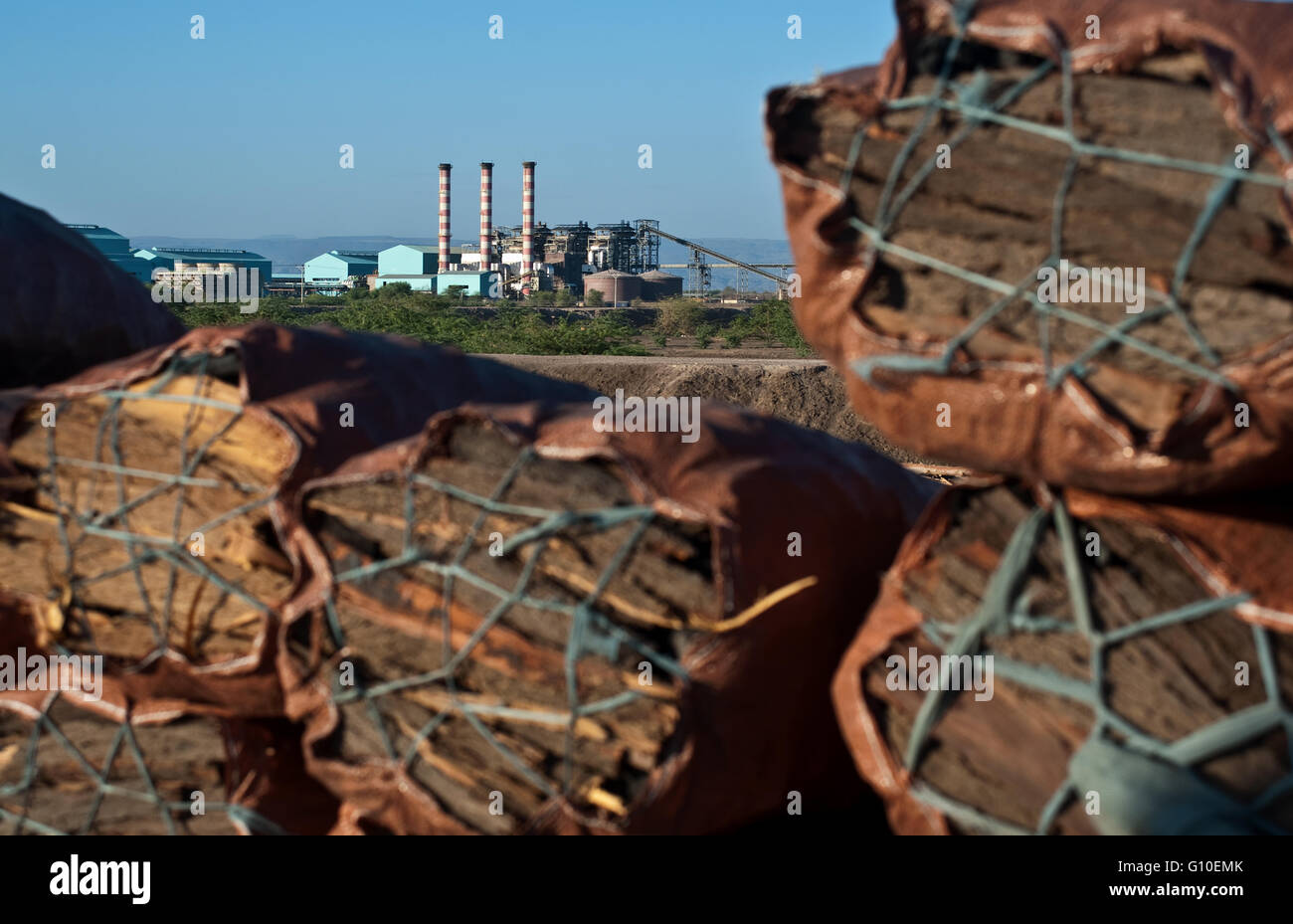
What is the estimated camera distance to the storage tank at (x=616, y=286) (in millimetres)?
49312

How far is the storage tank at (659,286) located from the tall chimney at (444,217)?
33.3 feet

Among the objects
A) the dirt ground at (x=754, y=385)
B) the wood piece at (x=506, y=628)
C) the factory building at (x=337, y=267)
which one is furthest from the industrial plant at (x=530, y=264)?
the wood piece at (x=506, y=628)

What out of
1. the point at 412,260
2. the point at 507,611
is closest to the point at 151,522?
the point at 507,611

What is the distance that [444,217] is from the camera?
58188 millimetres

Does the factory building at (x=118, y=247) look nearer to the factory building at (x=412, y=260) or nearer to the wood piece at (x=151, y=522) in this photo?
the factory building at (x=412, y=260)

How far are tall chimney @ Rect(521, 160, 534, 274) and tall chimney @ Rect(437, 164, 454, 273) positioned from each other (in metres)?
3.51

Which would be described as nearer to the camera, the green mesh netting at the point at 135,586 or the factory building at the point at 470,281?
the green mesh netting at the point at 135,586

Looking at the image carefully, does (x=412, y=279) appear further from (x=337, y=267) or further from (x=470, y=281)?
(x=337, y=267)

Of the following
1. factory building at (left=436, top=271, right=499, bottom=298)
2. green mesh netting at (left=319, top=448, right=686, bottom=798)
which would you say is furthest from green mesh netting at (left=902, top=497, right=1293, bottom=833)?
factory building at (left=436, top=271, right=499, bottom=298)

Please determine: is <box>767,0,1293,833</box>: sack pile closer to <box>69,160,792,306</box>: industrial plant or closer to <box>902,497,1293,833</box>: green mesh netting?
<box>902,497,1293,833</box>: green mesh netting

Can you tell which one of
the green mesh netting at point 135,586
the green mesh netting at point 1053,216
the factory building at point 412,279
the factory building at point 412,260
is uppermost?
the factory building at point 412,260

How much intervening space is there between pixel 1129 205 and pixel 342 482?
1464 millimetres
